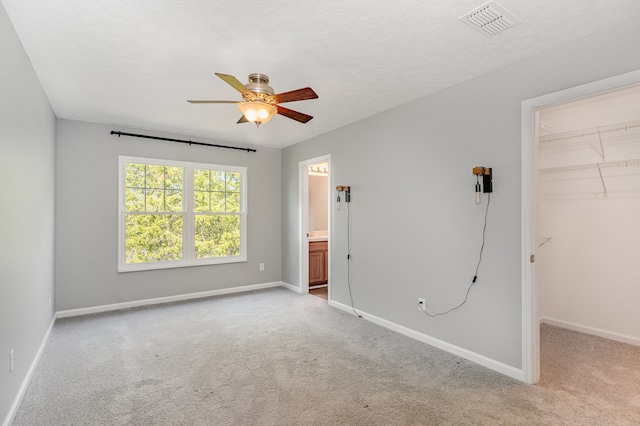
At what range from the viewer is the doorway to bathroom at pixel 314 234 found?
17.9ft

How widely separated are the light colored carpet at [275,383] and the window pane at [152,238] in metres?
A: 1.14

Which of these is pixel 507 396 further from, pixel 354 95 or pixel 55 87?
pixel 55 87

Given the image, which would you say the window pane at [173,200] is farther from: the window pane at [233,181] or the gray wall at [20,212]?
the gray wall at [20,212]

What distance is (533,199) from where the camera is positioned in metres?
2.57

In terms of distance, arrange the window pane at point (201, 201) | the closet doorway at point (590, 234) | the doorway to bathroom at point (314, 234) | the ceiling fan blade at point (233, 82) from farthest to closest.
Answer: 1. the doorway to bathroom at point (314, 234)
2. the window pane at point (201, 201)
3. the closet doorway at point (590, 234)
4. the ceiling fan blade at point (233, 82)

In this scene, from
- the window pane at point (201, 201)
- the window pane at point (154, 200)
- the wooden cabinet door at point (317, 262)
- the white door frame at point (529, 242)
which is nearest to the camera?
the white door frame at point (529, 242)

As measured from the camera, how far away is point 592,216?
3.59m

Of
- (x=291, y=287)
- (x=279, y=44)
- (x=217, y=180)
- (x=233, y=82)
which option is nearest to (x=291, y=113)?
(x=279, y=44)

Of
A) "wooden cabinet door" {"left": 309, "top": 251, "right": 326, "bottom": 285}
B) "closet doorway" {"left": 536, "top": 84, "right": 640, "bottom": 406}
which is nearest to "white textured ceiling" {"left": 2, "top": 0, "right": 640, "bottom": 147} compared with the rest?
"closet doorway" {"left": 536, "top": 84, "right": 640, "bottom": 406}

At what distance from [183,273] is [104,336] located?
1557mm

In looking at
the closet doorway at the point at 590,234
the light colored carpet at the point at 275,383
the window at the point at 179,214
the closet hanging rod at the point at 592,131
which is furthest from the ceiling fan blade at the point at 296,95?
the window at the point at 179,214

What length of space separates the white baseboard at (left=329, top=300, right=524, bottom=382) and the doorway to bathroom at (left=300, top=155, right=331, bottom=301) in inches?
46.9

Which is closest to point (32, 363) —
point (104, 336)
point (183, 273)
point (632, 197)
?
point (104, 336)

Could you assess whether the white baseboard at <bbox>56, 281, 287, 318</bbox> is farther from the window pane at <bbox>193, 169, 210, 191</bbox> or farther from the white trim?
the window pane at <bbox>193, 169, 210, 191</bbox>
